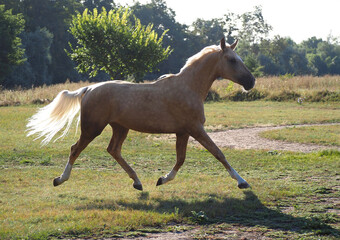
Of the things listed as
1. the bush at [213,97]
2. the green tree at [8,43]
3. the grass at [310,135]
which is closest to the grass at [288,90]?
the bush at [213,97]

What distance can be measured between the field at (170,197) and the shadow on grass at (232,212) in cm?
1

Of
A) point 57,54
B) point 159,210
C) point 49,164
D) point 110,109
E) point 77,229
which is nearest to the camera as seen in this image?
point 77,229

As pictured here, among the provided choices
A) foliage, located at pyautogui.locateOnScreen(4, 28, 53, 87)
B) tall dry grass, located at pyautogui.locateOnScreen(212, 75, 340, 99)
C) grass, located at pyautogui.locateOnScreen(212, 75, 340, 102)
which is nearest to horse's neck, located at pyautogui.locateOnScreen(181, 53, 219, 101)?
grass, located at pyautogui.locateOnScreen(212, 75, 340, 102)

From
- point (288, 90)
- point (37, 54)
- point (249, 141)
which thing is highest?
point (37, 54)

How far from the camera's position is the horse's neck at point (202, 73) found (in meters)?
7.50

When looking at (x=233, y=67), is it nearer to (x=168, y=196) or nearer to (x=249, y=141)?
(x=168, y=196)

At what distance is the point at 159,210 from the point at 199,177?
2.62 meters

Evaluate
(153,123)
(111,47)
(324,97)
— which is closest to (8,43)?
(111,47)

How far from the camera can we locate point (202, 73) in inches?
297

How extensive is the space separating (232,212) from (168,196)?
1.19 metres

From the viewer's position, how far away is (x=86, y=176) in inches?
355

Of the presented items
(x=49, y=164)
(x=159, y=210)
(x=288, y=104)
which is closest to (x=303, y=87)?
(x=288, y=104)

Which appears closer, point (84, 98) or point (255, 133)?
point (84, 98)

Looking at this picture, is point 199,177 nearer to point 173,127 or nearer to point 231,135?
point 173,127
